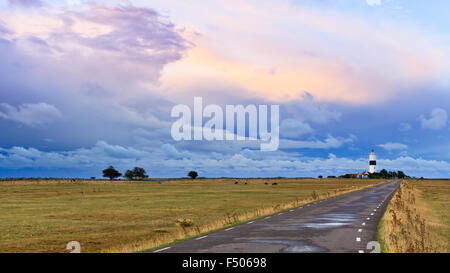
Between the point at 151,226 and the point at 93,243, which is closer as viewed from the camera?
the point at 93,243
